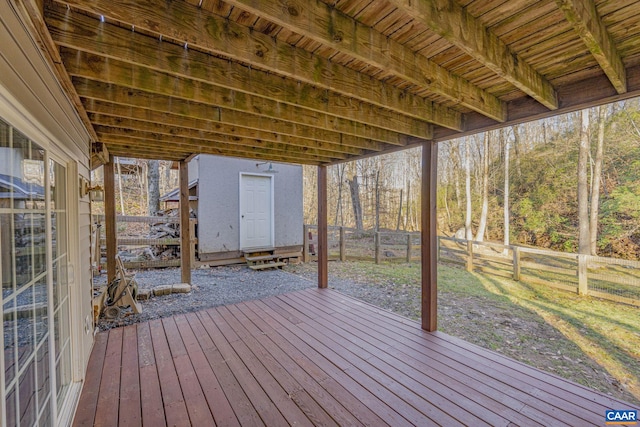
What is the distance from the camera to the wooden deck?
193 centimetres

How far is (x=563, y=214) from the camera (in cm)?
872

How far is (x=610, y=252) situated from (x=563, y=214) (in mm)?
1804

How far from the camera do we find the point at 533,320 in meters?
4.09

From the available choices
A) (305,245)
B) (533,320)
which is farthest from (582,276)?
(305,245)

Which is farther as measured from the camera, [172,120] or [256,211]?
[256,211]

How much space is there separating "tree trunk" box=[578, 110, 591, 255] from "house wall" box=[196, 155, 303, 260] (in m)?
7.64

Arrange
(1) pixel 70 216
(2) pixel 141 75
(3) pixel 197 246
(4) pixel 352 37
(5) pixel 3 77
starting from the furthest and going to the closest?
1. (3) pixel 197 246
2. (1) pixel 70 216
3. (2) pixel 141 75
4. (4) pixel 352 37
5. (5) pixel 3 77

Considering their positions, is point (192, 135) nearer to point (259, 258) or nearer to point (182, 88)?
point (182, 88)

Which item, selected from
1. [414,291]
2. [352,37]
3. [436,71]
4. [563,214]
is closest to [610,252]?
[563,214]

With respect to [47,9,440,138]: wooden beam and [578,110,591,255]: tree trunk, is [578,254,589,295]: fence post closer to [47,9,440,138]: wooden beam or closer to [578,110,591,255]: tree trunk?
[578,110,591,255]: tree trunk

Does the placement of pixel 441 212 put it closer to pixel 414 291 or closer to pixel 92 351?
pixel 414 291

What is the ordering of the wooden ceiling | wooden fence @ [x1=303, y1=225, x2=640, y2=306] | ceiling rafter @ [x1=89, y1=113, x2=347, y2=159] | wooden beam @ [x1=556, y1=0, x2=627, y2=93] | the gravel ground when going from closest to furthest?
1. wooden beam @ [x1=556, y1=0, x2=627, y2=93]
2. the wooden ceiling
3. ceiling rafter @ [x1=89, y1=113, x2=347, y2=159]
4. the gravel ground
5. wooden fence @ [x1=303, y1=225, x2=640, y2=306]

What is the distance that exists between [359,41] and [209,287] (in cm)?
482

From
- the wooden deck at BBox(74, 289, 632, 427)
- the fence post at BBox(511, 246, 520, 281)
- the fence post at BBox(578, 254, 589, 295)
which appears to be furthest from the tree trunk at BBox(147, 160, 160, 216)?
the fence post at BBox(578, 254, 589, 295)
